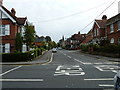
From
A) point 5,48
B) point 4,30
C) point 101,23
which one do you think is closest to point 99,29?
point 101,23

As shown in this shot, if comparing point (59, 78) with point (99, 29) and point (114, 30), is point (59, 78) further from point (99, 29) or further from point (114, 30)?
point (99, 29)

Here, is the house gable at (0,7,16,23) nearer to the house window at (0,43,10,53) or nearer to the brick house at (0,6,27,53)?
the brick house at (0,6,27,53)

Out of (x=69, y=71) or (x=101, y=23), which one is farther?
(x=101, y=23)

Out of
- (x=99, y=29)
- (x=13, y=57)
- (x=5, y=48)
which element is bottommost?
(x=13, y=57)

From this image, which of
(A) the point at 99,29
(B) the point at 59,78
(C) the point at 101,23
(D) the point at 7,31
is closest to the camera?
(B) the point at 59,78

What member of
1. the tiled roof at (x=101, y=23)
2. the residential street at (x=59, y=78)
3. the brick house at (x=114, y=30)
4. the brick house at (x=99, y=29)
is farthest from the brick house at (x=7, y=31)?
the tiled roof at (x=101, y=23)

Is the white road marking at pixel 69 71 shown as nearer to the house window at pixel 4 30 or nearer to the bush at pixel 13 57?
the bush at pixel 13 57

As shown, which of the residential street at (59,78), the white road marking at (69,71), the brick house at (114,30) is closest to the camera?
the residential street at (59,78)

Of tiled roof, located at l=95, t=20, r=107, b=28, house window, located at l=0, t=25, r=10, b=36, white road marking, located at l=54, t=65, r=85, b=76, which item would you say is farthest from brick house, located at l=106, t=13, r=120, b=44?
white road marking, located at l=54, t=65, r=85, b=76

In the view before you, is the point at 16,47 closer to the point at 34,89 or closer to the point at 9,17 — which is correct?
the point at 9,17

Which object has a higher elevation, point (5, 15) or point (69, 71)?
point (5, 15)

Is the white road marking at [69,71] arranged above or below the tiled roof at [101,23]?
below

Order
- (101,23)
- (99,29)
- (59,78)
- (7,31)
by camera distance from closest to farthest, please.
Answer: (59,78) → (7,31) → (99,29) → (101,23)

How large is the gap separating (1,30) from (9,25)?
1537mm
